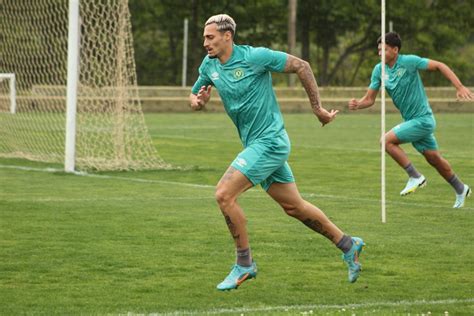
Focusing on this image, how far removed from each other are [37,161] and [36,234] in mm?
9558

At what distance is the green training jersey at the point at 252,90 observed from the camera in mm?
9664

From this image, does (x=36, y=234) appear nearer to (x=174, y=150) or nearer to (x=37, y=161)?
(x=37, y=161)

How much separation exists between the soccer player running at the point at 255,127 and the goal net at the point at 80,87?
1047 cm

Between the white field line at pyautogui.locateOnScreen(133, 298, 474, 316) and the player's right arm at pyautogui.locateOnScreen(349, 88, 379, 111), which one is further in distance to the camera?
the player's right arm at pyautogui.locateOnScreen(349, 88, 379, 111)

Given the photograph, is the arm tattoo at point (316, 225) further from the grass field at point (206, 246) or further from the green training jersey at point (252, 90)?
the green training jersey at point (252, 90)

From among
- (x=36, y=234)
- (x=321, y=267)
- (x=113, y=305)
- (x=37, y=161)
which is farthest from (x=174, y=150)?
(x=113, y=305)

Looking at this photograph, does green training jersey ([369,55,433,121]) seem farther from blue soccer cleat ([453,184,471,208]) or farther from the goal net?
the goal net

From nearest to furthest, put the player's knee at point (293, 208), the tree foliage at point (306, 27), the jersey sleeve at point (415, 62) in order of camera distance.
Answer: the player's knee at point (293, 208)
the jersey sleeve at point (415, 62)
the tree foliage at point (306, 27)

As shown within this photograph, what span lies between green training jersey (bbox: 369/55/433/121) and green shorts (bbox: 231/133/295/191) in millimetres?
5645

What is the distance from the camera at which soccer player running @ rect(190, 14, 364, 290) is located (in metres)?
9.51

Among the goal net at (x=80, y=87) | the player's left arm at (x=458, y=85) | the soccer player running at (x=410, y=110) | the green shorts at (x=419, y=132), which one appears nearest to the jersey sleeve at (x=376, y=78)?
the soccer player running at (x=410, y=110)

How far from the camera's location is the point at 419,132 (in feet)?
51.2

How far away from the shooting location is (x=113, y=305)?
8.88m

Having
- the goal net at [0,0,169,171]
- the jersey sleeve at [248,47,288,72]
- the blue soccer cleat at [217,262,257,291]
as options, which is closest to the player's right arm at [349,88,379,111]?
the jersey sleeve at [248,47,288,72]
